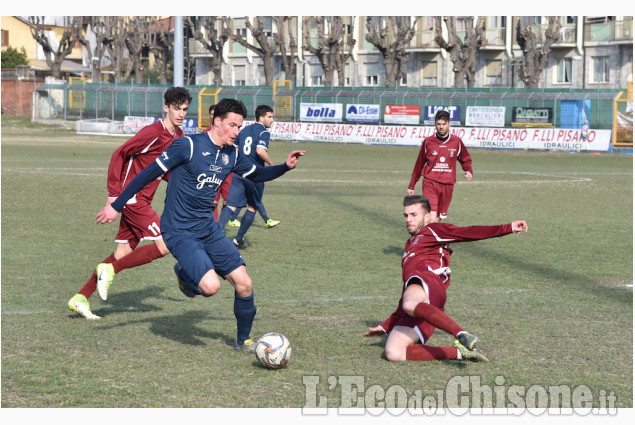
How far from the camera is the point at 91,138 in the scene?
A: 43.3 meters

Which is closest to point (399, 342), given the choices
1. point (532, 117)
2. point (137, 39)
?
point (532, 117)

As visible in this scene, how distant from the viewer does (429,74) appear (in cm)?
6119

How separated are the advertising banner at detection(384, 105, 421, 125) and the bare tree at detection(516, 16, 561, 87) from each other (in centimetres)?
1504

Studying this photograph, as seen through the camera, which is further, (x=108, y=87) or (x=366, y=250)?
(x=108, y=87)

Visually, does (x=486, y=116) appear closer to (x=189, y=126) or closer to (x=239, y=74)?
(x=189, y=126)

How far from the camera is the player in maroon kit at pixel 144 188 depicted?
307 inches

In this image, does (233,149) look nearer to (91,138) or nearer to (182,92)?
(182,92)

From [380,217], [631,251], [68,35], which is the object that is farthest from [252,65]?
[631,251]

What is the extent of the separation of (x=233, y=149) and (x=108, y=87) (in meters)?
46.5

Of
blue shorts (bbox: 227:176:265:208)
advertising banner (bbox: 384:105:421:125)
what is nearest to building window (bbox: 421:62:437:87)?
advertising banner (bbox: 384:105:421:125)

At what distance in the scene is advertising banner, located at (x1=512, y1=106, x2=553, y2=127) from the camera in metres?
37.7

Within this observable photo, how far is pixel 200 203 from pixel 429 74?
56.1m

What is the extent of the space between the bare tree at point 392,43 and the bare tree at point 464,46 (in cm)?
218

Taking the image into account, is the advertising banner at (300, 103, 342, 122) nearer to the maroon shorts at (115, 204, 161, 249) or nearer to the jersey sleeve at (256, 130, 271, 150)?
the jersey sleeve at (256, 130, 271, 150)
